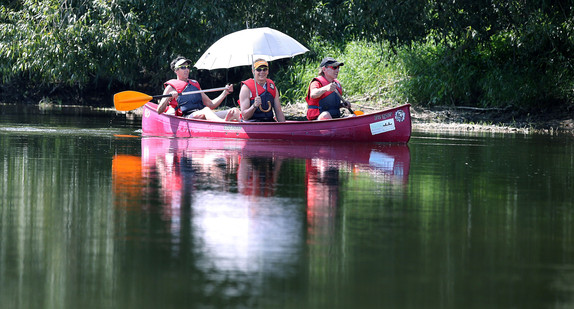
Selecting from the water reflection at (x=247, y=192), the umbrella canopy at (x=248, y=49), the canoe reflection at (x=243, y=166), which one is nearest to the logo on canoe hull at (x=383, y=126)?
the canoe reflection at (x=243, y=166)

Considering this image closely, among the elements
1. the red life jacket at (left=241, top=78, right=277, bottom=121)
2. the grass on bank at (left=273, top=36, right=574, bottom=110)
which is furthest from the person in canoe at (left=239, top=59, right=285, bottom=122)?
the grass on bank at (left=273, top=36, right=574, bottom=110)

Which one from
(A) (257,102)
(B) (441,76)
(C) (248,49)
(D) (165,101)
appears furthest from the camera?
(B) (441,76)

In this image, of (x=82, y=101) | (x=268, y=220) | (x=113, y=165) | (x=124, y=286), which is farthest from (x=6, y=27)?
(x=124, y=286)

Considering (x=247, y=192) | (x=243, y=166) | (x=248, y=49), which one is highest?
(x=248, y=49)

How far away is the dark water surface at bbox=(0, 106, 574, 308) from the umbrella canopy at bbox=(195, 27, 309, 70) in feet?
15.4

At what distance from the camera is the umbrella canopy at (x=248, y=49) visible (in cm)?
1579

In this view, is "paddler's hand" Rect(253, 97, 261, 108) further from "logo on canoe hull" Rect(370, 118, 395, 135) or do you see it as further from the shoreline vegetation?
the shoreline vegetation

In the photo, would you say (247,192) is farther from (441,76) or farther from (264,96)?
(441,76)

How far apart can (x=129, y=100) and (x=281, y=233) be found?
12.0 metres

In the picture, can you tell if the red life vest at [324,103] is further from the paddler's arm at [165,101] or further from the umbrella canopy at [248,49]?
the paddler's arm at [165,101]

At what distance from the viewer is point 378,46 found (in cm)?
2502

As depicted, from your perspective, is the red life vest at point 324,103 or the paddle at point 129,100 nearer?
the red life vest at point 324,103

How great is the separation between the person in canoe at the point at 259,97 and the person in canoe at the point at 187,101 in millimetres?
709

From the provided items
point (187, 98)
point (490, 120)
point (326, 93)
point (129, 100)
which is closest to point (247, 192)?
point (326, 93)
